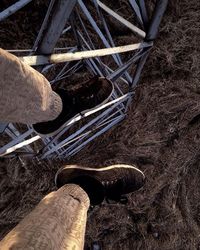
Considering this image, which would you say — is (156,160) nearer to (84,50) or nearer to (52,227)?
(84,50)

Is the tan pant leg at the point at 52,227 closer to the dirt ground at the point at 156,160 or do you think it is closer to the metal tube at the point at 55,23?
the metal tube at the point at 55,23

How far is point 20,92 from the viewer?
95cm

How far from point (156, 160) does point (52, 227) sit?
7.34 feet

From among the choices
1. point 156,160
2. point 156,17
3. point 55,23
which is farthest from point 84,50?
point 156,160

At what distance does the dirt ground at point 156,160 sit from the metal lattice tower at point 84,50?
160mm

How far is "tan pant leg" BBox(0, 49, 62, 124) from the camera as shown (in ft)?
2.85

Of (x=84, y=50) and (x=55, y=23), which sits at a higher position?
(x=55, y=23)

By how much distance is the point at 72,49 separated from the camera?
2.35 m

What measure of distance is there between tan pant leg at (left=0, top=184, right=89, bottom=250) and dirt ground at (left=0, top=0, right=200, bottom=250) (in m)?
1.32

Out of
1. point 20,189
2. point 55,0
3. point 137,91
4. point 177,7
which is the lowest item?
point 20,189

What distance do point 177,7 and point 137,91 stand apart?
0.71 metres

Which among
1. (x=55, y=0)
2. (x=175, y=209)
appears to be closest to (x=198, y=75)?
(x=175, y=209)

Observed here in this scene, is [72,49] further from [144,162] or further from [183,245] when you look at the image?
[183,245]

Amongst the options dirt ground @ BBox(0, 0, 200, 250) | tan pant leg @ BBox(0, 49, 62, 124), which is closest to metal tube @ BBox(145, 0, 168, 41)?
dirt ground @ BBox(0, 0, 200, 250)
